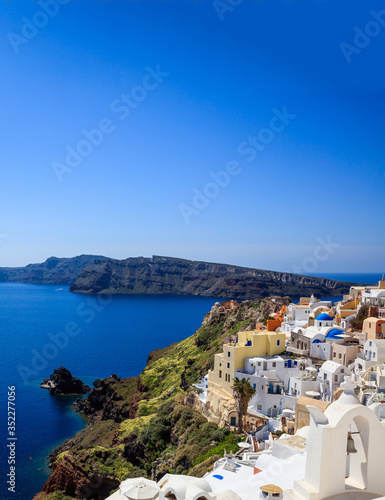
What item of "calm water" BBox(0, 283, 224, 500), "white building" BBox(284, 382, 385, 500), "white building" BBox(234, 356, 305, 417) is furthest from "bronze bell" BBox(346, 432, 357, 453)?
"calm water" BBox(0, 283, 224, 500)

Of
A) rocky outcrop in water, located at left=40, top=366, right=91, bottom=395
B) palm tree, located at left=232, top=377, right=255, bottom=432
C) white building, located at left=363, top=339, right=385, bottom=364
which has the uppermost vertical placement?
white building, located at left=363, top=339, right=385, bottom=364

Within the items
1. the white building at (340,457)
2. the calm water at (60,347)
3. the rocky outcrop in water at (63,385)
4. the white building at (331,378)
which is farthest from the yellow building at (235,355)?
the rocky outcrop in water at (63,385)

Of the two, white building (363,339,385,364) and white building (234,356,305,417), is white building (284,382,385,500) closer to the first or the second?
white building (234,356,305,417)

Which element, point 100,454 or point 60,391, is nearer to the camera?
point 100,454

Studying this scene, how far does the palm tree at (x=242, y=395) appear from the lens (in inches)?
1047

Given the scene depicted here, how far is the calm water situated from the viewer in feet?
152

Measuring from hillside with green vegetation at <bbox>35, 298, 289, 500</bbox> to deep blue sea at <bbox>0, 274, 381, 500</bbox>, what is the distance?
9.81 ft

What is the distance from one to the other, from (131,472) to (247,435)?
41.6 feet

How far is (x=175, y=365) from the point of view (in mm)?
56969

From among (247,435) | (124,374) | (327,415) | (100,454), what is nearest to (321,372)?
(247,435)

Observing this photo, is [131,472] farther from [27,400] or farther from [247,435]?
[27,400]

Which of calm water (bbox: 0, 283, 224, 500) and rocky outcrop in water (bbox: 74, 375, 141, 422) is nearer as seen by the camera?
calm water (bbox: 0, 283, 224, 500)

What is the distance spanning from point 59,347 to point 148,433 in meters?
66.6

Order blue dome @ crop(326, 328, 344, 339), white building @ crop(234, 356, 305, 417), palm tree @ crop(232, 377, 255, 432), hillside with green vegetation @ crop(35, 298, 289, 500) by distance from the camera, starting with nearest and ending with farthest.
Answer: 1. palm tree @ crop(232, 377, 255, 432)
2. white building @ crop(234, 356, 305, 417)
3. hillside with green vegetation @ crop(35, 298, 289, 500)
4. blue dome @ crop(326, 328, 344, 339)
